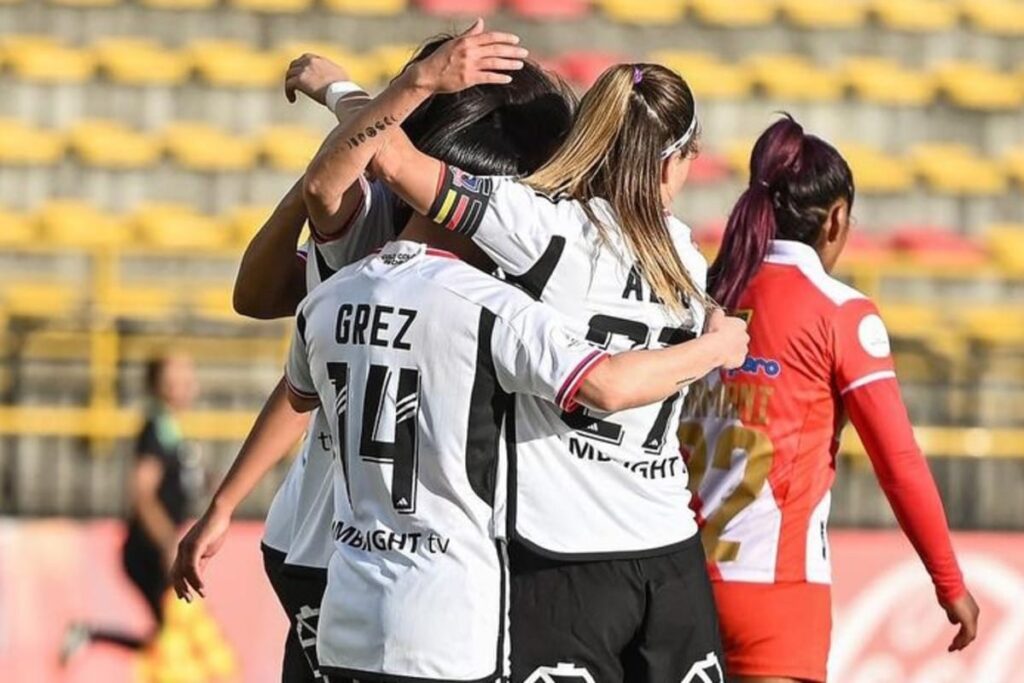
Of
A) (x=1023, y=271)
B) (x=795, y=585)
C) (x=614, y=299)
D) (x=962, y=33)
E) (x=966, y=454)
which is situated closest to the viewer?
(x=614, y=299)

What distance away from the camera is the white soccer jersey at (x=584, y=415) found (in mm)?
3223

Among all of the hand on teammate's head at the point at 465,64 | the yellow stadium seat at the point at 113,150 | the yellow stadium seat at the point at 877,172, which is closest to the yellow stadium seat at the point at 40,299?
the yellow stadium seat at the point at 113,150

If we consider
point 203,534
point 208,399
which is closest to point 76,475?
point 208,399

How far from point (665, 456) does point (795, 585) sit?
2.33 feet

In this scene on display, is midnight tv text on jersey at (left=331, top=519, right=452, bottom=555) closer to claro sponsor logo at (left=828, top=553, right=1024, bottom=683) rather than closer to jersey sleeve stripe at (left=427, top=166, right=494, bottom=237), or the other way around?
jersey sleeve stripe at (left=427, top=166, right=494, bottom=237)

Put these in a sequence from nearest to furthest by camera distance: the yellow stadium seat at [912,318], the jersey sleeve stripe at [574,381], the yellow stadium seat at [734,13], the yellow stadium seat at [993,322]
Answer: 1. the jersey sleeve stripe at [574,381]
2. the yellow stadium seat at [993,322]
3. the yellow stadium seat at [912,318]
4. the yellow stadium seat at [734,13]

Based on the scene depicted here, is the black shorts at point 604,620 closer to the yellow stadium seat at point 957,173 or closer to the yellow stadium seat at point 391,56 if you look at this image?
the yellow stadium seat at point 391,56

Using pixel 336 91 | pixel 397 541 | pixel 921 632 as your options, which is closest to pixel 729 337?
pixel 397 541

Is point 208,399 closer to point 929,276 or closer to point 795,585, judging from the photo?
point 929,276

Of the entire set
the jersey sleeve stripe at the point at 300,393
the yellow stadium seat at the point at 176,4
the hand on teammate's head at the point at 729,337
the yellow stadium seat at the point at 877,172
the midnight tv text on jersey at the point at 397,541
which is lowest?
the midnight tv text on jersey at the point at 397,541

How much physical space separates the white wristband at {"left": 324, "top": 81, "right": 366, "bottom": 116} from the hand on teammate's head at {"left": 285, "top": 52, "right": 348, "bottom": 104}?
1 centimetres

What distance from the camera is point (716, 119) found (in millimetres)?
12680

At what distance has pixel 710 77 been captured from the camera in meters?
12.7

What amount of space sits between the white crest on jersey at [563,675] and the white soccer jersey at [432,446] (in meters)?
0.27
